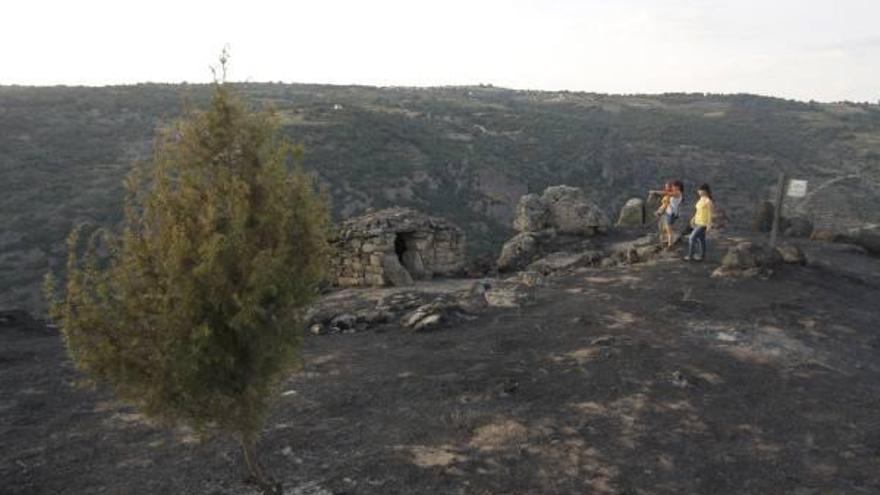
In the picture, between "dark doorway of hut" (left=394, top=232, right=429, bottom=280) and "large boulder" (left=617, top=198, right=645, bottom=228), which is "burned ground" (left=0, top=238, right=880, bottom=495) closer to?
"dark doorway of hut" (left=394, top=232, right=429, bottom=280)

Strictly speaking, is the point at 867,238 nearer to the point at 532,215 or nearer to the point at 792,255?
the point at 792,255

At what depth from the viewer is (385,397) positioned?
9039 mm

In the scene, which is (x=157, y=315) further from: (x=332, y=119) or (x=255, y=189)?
(x=332, y=119)

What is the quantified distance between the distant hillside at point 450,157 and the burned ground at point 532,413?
1402cm

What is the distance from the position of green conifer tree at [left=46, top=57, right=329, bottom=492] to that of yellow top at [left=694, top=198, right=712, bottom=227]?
39.0 ft

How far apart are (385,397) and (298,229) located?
4.12 meters

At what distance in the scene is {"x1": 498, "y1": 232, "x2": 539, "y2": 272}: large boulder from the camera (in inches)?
780

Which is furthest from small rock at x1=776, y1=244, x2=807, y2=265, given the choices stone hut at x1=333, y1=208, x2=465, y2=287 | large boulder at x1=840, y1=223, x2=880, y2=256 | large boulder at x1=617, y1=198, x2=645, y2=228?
stone hut at x1=333, y1=208, x2=465, y2=287

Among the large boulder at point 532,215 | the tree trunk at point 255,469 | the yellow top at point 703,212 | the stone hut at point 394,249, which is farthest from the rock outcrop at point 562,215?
the tree trunk at point 255,469

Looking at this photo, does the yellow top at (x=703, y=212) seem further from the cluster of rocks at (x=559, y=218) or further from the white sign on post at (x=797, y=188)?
the cluster of rocks at (x=559, y=218)

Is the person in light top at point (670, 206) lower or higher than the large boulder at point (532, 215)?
higher

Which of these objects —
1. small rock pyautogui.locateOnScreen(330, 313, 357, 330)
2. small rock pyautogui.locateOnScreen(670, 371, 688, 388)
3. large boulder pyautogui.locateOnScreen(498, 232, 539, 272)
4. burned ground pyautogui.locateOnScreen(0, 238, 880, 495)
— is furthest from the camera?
large boulder pyautogui.locateOnScreen(498, 232, 539, 272)

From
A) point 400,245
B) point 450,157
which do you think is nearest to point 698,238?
point 400,245

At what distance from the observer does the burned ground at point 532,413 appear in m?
6.89
